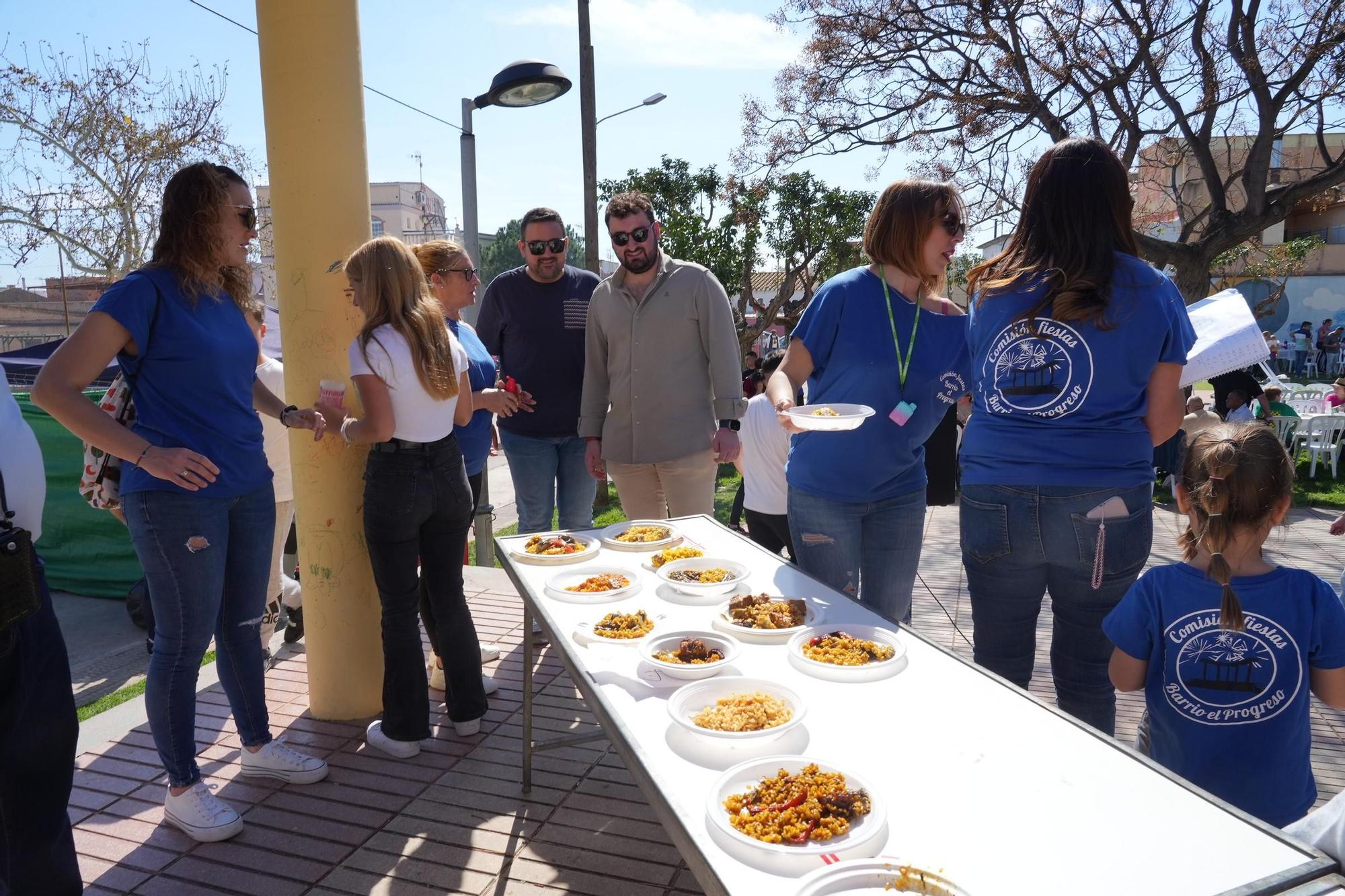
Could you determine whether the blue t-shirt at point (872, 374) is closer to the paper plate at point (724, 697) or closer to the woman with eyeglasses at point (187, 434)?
the paper plate at point (724, 697)

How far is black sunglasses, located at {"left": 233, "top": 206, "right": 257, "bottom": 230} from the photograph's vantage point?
2.58 metres

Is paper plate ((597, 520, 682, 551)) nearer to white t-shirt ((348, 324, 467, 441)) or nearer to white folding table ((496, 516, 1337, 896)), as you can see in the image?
white t-shirt ((348, 324, 467, 441))

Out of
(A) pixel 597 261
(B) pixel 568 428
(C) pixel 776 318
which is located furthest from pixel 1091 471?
(C) pixel 776 318

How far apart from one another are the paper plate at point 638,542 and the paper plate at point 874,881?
5.31 ft

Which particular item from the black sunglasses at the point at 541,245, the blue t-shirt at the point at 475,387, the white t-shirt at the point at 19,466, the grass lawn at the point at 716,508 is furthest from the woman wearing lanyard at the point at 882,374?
the grass lawn at the point at 716,508

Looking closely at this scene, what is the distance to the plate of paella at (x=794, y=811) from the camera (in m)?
1.14

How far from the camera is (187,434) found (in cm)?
244

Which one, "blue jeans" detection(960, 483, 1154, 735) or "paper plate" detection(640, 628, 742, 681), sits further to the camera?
"blue jeans" detection(960, 483, 1154, 735)

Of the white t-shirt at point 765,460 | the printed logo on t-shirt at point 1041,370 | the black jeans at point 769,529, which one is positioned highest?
the printed logo on t-shirt at point 1041,370

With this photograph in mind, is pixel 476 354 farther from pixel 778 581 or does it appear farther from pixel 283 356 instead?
pixel 778 581

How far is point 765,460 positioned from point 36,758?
360 cm

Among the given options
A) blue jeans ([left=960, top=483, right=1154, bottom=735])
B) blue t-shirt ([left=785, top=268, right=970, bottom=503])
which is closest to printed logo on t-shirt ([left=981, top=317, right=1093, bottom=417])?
blue jeans ([left=960, top=483, right=1154, bottom=735])

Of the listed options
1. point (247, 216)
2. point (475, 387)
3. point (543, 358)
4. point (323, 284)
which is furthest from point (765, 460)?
point (247, 216)

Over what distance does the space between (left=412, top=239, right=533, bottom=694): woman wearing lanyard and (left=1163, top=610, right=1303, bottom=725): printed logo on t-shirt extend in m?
2.42
